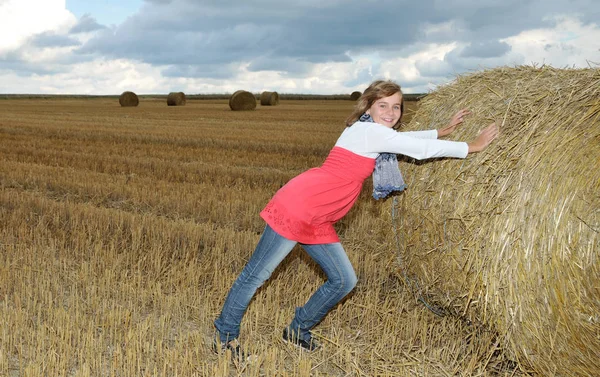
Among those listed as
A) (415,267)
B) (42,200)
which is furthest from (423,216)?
(42,200)

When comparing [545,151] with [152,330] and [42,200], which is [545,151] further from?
[42,200]

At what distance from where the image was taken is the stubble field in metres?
4.23

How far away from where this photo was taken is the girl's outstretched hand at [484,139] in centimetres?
408

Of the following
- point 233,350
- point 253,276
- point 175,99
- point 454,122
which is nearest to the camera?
point 253,276

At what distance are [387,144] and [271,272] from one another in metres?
1.11

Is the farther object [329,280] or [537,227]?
[329,280]

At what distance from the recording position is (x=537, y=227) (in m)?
3.90

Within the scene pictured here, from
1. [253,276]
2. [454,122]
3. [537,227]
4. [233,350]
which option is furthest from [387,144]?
[233,350]

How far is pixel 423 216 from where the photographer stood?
4.70m

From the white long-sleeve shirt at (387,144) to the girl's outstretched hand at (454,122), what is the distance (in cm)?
64

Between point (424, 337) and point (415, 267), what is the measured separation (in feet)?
1.82

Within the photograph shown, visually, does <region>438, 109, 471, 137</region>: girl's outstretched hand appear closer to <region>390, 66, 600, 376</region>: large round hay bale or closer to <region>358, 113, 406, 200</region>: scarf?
<region>390, 66, 600, 376</region>: large round hay bale

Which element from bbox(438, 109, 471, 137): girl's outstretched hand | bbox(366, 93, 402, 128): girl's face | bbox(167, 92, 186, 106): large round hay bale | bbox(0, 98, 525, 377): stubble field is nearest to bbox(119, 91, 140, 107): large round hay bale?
bbox(167, 92, 186, 106): large round hay bale

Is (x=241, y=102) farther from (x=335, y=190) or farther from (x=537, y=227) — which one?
(x=537, y=227)
